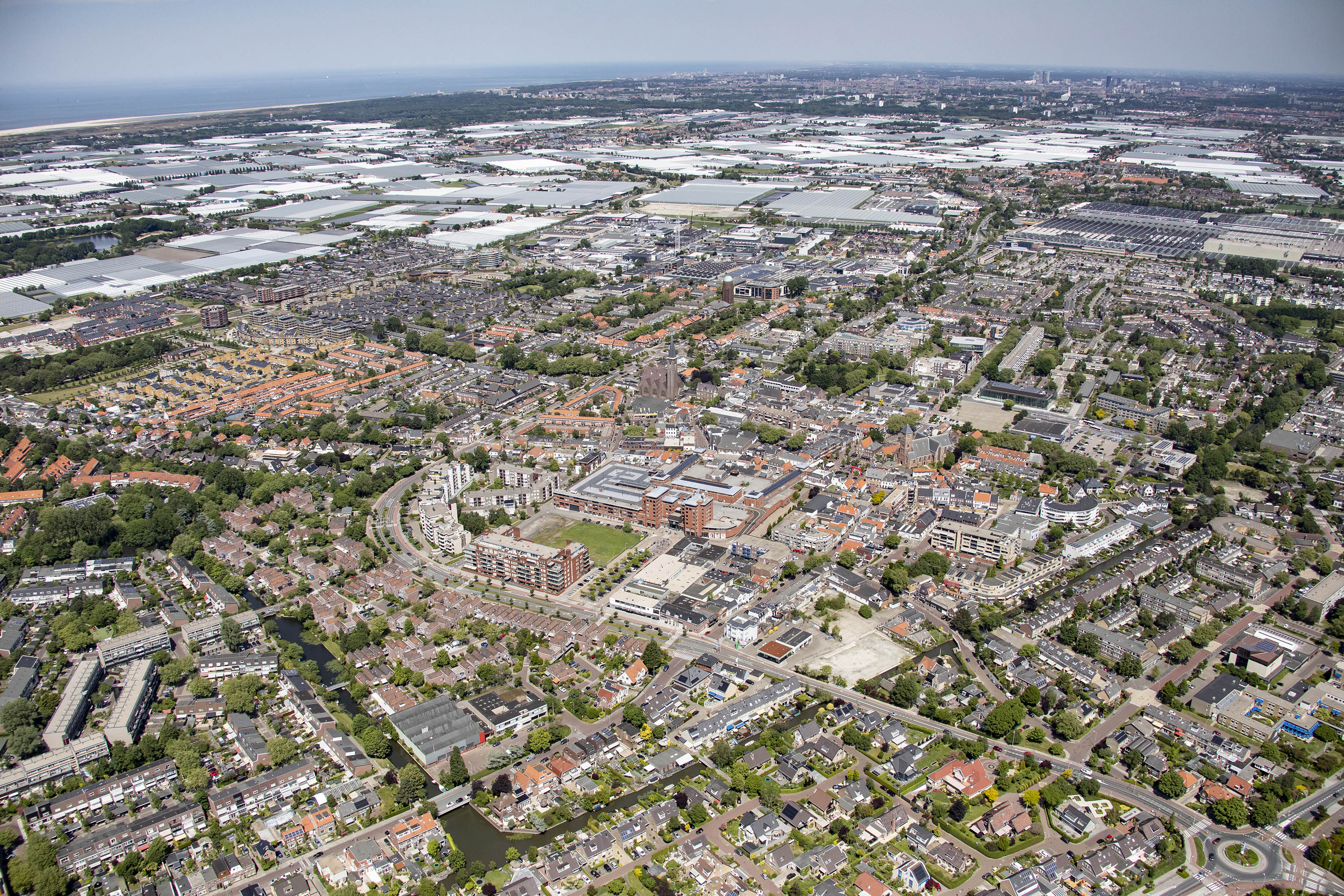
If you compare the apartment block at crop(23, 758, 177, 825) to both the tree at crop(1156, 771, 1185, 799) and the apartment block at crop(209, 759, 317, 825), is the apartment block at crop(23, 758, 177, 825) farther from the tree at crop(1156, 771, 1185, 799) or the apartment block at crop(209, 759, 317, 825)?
the tree at crop(1156, 771, 1185, 799)

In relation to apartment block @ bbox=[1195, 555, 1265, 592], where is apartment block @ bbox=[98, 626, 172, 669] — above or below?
above

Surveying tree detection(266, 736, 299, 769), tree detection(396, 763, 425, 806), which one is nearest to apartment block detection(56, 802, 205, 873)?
tree detection(266, 736, 299, 769)

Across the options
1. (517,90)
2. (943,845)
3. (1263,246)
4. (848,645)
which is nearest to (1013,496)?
(848,645)

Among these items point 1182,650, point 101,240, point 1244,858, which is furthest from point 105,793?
point 101,240

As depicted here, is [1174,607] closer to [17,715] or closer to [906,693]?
[906,693]

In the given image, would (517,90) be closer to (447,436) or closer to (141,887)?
(447,436)
